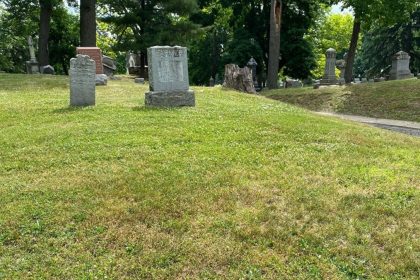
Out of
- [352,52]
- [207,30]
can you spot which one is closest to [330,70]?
[352,52]

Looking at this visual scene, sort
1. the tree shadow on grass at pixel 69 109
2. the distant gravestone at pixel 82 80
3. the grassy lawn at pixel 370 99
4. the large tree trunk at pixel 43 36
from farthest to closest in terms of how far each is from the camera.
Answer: the large tree trunk at pixel 43 36
the grassy lawn at pixel 370 99
the distant gravestone at pixel 82 80
the tree shadow on grass at pixel 69 109

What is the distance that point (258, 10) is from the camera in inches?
1345

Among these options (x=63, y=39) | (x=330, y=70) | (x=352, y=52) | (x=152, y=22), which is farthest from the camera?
(x=63, y=39)

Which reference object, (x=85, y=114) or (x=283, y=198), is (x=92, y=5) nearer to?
(x=85, y=114)

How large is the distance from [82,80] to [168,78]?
1814 millimetres

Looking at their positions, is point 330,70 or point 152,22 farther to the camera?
point 152,22

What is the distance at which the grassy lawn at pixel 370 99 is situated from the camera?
1556 centimetres

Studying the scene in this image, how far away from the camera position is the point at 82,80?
8836 millimetres

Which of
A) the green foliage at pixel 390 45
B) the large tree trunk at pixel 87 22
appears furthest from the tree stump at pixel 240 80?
the green foliage at pixel 390 45

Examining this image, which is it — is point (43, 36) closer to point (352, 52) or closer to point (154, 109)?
point (154, 109)

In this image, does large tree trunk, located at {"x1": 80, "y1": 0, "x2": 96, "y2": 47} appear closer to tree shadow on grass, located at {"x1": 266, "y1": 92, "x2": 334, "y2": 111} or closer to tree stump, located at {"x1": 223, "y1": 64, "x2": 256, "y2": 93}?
tree stump, located at {"x1": 223, "y1": 64, "x2": 256, "y2": 93}

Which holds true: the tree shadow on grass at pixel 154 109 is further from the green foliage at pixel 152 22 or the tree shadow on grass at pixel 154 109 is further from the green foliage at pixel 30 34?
the green foliage at pixel 30 34

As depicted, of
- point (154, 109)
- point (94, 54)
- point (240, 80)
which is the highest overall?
point (94, 54)

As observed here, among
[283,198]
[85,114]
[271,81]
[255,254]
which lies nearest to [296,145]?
[283,198]
